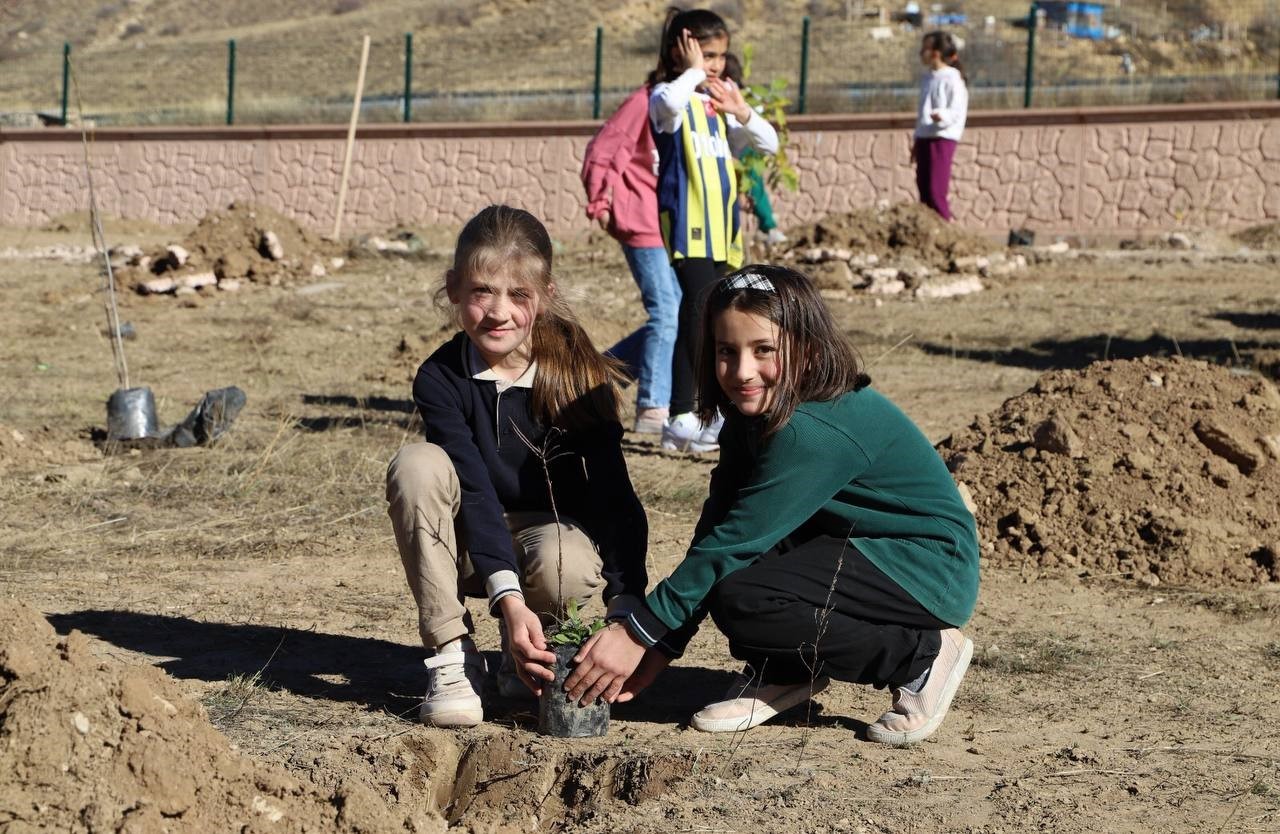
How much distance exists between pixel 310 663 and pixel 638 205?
10.1 ft

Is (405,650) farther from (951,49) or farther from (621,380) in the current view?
(951,49)

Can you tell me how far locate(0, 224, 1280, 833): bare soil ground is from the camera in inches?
116

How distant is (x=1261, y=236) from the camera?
15695mm

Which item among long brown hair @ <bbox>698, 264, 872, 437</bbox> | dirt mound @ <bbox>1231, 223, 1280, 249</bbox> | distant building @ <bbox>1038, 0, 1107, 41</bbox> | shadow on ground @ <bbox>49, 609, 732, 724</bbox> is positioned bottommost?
dirt mound @ <bbox>1231, 223, 1280, 249</bbox>

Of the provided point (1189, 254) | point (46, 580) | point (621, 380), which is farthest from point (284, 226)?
point (621, 380)

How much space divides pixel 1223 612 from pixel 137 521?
3.83 meters

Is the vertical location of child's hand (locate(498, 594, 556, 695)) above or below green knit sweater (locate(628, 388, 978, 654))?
below

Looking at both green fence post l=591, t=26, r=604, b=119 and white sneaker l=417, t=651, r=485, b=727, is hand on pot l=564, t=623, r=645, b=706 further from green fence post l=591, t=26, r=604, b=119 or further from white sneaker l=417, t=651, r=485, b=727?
green fence post l=591, t=26, r=604, b=119

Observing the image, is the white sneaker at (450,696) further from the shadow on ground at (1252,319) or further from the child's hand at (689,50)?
the shadow on ground at (1252,319)

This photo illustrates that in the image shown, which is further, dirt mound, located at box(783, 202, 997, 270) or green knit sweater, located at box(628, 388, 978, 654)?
dirt mound, located at box(783, 202, 997, 270)

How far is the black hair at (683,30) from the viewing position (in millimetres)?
6156

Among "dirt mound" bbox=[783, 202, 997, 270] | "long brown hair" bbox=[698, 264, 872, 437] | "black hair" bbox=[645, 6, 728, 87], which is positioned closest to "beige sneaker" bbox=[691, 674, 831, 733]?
"long brown hair" bbox=[698, 264, 872, 437]

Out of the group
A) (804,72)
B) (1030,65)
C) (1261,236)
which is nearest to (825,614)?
(1261,236)

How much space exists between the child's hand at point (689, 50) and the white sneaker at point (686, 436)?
1.52 m
